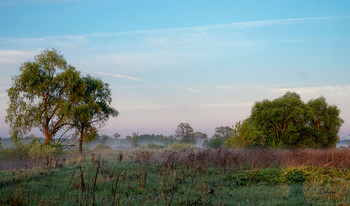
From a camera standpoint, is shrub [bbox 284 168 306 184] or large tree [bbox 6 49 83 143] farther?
large tree [bbox 6 49 83 143]

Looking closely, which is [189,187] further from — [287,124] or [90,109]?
[287,124]

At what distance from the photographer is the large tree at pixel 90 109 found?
25.6 m

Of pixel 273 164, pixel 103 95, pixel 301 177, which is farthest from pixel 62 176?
pixel 103 95

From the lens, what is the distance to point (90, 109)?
88.0 feet

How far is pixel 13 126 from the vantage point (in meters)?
24.7

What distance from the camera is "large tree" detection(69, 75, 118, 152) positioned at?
25.6 meters

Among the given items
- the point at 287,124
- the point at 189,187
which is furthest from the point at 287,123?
the point at 189,187

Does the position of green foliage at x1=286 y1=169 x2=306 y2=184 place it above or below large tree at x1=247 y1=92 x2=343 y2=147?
Answer: below

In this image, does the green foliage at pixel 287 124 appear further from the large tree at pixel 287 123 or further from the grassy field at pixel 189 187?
the grassy field at pixel 189 187

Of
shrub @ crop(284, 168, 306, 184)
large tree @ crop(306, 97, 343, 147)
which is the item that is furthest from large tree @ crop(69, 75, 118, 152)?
large tree @ crop(306, 97, 343, 147)

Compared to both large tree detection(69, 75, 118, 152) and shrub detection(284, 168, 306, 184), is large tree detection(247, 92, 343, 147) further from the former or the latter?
shrub detection(284, 168, 306, 184)

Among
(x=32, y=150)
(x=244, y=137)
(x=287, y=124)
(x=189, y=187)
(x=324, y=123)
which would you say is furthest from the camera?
(x=324, y=123)

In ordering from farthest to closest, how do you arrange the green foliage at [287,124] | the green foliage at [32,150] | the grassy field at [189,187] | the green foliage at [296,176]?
1. the green foliage at [287,124]
2. the green foliage at [32,150]
3. the green foliage at [296,176]
4. the grassy field at [189,187]

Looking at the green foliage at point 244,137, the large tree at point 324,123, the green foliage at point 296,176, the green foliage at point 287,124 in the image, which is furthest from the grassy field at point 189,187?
the large tree at point 324,123
